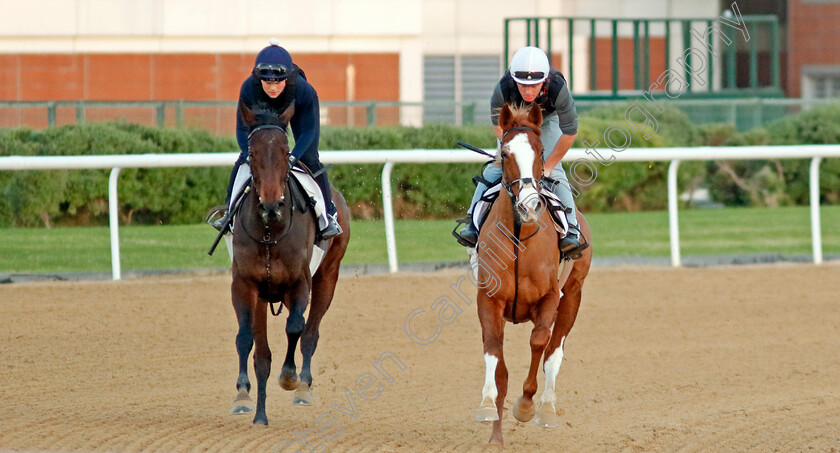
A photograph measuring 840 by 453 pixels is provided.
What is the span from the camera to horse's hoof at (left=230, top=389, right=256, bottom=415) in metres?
6.11

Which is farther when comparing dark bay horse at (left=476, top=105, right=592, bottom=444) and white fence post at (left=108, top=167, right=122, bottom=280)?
white fence post at (left=108, top=167, right=122, bottom=280)

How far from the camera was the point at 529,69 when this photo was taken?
19.6ft

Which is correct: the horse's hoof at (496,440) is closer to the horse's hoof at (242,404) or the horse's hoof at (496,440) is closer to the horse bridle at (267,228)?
the horse's hoof at (242,404)

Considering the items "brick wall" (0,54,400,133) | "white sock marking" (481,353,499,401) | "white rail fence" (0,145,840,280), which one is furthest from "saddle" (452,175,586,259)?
"brick wall" (0,54,400,133)

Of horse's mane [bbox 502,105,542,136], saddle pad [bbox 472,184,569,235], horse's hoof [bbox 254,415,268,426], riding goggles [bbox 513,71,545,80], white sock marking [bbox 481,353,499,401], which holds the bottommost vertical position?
horse's hoof [bbox 254,415,268,426]

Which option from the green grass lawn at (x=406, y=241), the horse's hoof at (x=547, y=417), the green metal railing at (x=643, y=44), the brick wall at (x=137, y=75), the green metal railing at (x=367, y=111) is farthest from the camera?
the brick wall at (x=137, y=75)

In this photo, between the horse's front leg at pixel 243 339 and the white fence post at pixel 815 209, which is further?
the white fence post at pixel 815 209

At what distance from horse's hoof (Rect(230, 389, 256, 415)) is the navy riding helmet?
171cm

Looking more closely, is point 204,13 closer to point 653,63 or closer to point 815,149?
point 653,63

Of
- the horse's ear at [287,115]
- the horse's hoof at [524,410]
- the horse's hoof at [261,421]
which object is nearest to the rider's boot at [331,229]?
the horse's ear at [287,115]

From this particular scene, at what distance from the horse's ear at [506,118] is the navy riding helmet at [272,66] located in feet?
4.28

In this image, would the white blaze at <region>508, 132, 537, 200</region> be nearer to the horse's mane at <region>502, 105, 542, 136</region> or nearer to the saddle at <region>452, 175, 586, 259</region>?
the horse's mane at <region>502, 105, 542, 136</region>

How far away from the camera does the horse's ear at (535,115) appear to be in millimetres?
5727

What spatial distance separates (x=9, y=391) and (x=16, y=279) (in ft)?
13.7
